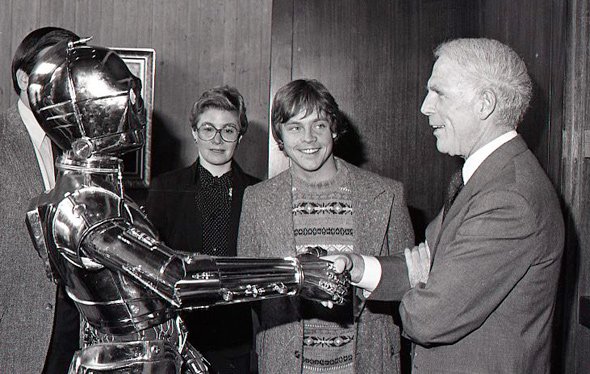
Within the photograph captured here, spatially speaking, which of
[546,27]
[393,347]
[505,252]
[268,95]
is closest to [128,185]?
[268,95]

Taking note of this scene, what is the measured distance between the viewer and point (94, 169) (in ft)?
6.15

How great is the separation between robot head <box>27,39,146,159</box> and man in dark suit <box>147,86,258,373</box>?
0.91 m

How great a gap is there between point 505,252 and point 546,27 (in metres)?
1.42

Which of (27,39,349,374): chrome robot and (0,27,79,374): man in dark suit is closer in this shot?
(27,39,349,374): chrome robot

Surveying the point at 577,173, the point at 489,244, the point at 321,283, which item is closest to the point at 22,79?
the point at 321,283

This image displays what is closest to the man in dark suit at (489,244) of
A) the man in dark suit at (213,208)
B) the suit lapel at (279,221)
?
the suit lapel at (279,221)

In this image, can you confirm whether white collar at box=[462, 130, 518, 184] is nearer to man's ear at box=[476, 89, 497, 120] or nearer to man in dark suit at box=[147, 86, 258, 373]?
man's ear at box=[476, 89, 497, 120]

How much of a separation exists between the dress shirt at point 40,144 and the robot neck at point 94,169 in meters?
0.57

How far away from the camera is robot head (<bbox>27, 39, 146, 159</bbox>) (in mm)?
1856

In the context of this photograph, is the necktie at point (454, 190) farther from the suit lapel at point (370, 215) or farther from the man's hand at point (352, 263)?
the suit lapel at point (370, 215)

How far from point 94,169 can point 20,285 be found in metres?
0.66

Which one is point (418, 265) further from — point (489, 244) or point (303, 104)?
point (303, 104)

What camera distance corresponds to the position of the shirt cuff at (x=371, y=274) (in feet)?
6.94

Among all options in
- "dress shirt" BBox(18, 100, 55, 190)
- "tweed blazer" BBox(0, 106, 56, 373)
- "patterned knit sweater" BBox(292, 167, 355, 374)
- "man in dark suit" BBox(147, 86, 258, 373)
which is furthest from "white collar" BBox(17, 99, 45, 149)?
"patterned knit sweater" BBox(292, 167, 355, 374)
